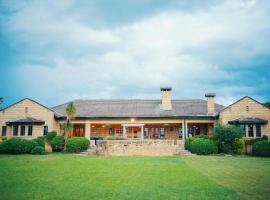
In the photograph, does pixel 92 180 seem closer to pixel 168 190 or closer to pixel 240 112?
pixel 168 190

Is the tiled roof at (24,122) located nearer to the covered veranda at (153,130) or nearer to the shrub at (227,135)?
the covered veranda at (153,130)

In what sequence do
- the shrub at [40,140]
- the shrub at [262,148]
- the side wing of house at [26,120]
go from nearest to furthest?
the shrub at [262,148] → the shrub at [40,140] → the side wing of house at [26,120]

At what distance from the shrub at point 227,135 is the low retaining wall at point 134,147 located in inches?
190

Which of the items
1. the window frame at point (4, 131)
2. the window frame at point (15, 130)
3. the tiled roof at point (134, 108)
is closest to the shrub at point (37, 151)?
the window frame at point (15, 130)

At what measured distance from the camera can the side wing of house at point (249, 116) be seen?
28164 millimetres

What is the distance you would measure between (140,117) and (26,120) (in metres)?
13.2

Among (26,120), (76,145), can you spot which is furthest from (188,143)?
(26,120)

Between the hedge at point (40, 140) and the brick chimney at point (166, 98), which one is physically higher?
the brick chimney at point (166, 98)

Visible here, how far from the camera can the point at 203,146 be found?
25297 millimetres

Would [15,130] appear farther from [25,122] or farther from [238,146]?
[238,146]

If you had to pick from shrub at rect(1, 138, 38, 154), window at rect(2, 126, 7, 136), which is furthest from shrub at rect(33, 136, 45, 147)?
window at rect(2, 126, 7, 136)

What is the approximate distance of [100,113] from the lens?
111 feet

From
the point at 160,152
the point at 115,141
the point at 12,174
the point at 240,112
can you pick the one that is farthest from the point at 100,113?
the point at 12,174

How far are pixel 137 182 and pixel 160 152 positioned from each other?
16.3 meters
